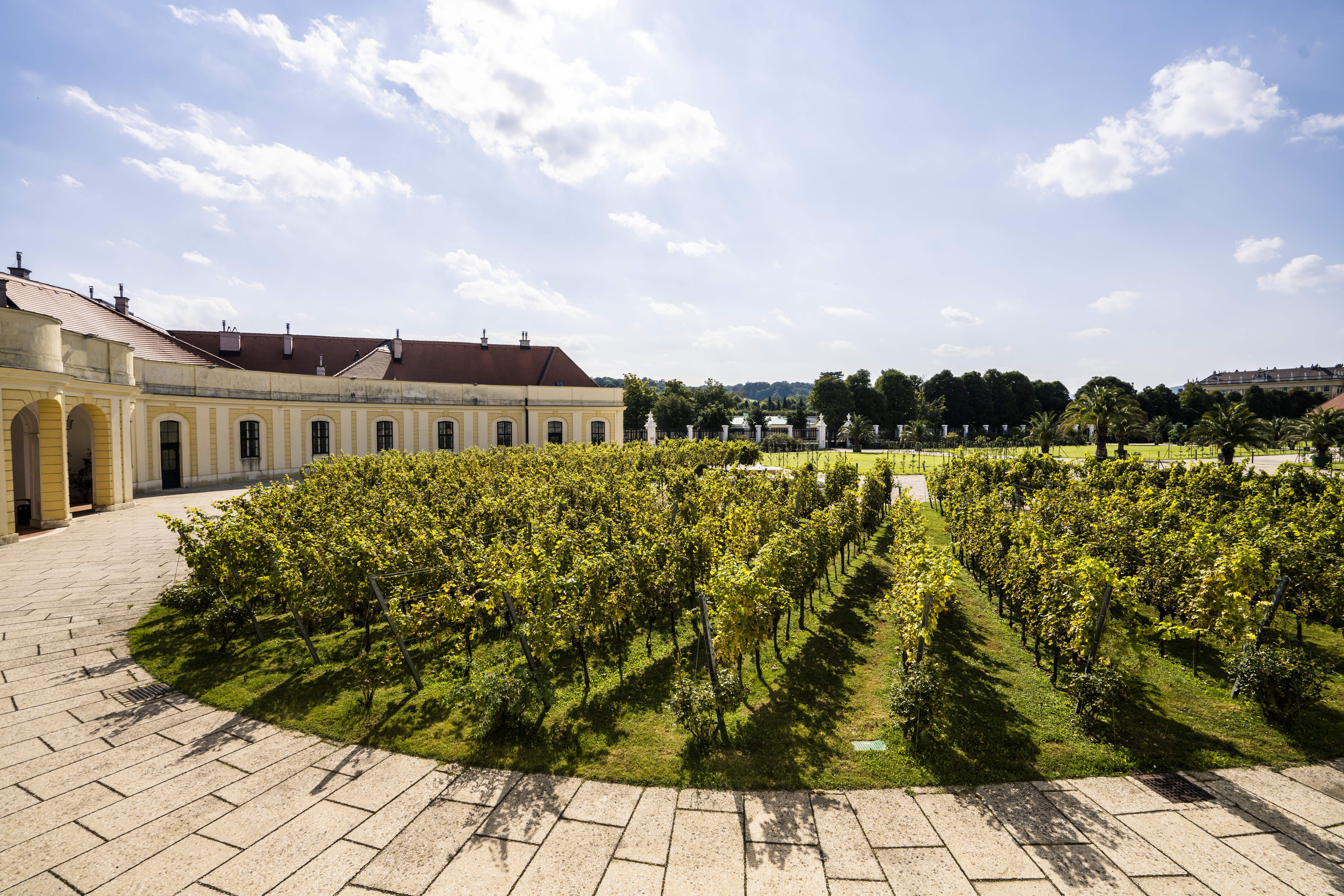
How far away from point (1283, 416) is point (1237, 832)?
331 feet

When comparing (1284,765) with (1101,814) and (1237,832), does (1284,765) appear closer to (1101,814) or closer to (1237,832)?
(1237,832)

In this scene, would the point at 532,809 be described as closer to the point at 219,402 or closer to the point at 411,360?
the point at 219,402

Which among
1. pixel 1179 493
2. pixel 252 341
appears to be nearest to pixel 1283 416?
pixel 1179 493

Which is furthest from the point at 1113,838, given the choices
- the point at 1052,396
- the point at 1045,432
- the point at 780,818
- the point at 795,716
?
the point at 1052,396

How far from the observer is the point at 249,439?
31953 millimetres

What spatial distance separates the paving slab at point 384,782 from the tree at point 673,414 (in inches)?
2481

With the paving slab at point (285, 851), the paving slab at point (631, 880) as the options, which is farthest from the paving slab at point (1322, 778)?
the paving slab at point (285, 851)

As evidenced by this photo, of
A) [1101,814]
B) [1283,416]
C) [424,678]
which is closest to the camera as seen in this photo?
[1101,814]

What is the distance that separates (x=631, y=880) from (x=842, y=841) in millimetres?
2078

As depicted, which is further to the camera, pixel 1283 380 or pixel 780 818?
pixel 1283 380

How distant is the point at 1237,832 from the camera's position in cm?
520

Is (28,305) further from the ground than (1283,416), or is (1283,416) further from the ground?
(28,305)

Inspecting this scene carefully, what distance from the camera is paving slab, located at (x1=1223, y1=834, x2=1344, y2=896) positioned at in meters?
4.55

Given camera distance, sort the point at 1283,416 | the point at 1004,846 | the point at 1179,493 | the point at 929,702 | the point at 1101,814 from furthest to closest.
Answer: the point at 1283,416
the point at 1179,493
the point at 929,702
the point at 1101,814
the point at 1004,846
